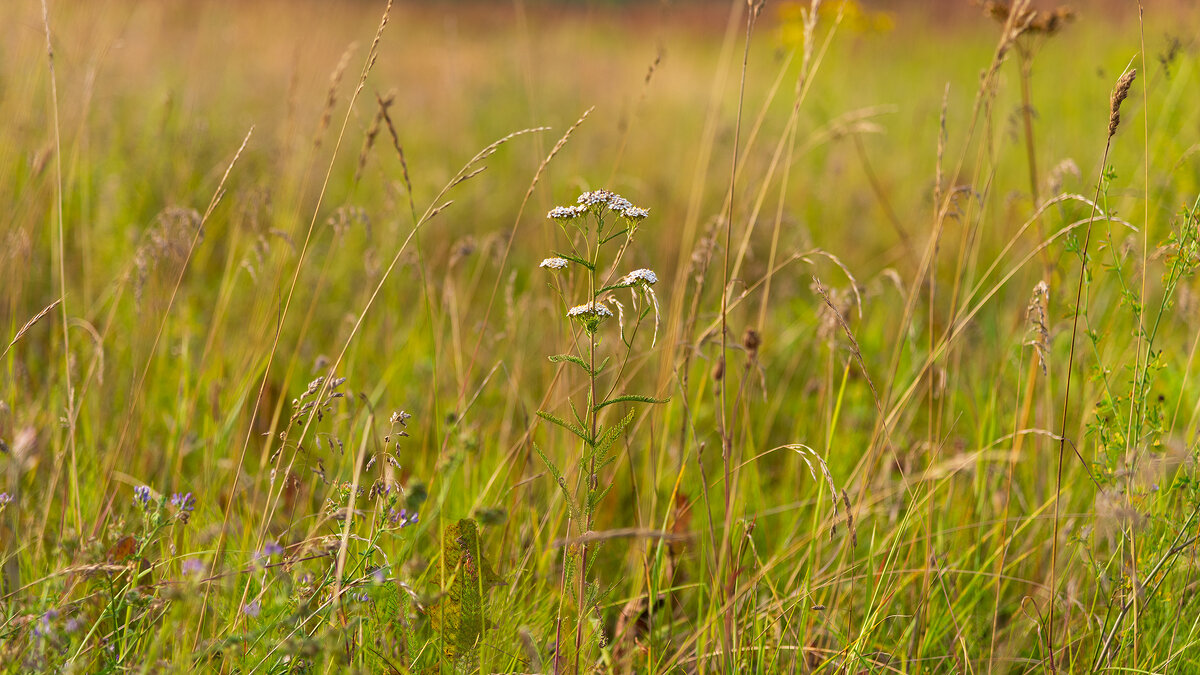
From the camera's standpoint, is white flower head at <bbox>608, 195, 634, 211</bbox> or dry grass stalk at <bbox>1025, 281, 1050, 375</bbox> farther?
dry grass stalk at <bbox>1025, 281, 1050, 375</bbox>

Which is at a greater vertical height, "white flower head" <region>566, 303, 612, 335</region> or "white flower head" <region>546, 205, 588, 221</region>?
"white flower head" <region>546, 205, 588, 221</region>

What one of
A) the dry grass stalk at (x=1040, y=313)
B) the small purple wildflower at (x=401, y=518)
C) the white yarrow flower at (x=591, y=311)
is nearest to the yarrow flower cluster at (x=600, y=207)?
the white yarrow flower at (x=591, y=311)

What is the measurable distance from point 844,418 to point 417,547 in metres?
1.37

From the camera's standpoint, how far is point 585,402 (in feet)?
7.50

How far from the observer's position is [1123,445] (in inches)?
56.7

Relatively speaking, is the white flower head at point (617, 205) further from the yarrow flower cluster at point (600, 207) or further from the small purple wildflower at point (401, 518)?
the small purple wildflower at point (401, 518)

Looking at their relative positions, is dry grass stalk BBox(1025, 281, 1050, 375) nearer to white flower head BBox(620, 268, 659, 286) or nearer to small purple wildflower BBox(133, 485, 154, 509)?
white flower head BBox(620, 268, 659, 286)

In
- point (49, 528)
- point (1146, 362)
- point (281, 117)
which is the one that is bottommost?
point (49, 528)

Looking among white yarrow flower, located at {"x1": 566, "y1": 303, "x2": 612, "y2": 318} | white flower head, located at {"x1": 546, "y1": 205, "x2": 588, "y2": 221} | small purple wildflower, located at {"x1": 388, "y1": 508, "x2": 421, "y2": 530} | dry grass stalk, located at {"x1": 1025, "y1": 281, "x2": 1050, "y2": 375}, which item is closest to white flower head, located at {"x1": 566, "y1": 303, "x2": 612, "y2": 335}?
white yarrow flower, located at {"x1": 566, "y1": 303, "x2": 612, "y2": 318}

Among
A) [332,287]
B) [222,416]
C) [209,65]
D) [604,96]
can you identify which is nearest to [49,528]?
[222,416]

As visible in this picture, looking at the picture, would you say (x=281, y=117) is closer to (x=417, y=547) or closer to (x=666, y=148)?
(x=666, y=148)

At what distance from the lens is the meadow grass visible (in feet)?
4.22

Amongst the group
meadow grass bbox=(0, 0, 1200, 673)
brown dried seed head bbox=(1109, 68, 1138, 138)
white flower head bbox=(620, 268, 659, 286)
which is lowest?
meadow grass bbox=(0, 0, 1200, 673)

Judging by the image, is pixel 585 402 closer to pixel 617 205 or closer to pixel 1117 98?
pixel 617 205
